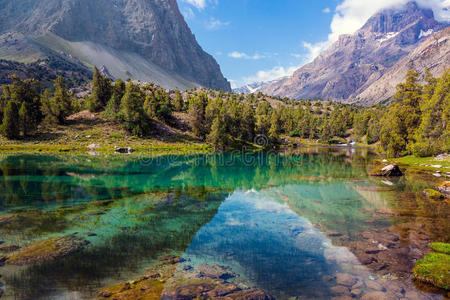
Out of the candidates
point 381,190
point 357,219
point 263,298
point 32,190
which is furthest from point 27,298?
point 381,190

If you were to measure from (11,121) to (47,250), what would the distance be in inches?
3607

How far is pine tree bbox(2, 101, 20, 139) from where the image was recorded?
273 feet

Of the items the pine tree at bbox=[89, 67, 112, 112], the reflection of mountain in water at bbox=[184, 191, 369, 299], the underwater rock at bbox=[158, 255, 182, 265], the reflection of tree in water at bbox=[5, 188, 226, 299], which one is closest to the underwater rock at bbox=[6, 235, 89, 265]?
the reflection of tree in water at bbox=[5, 188, 226, 299]

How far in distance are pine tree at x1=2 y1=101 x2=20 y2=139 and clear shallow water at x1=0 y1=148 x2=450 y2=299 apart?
2248 inches

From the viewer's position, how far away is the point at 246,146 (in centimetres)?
11775

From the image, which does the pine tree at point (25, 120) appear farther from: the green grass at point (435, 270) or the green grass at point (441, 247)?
the green grass at point (441, 247)

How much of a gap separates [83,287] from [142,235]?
698cm

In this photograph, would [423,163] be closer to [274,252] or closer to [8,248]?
[274,252]

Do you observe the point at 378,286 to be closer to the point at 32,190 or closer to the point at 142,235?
the point at 142,235

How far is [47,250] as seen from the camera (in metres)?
16.2

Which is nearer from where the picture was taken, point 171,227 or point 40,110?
point 171,227

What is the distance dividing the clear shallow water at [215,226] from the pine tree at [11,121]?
5709 cm

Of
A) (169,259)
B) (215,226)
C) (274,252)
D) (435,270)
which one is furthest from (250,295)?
(215,226)

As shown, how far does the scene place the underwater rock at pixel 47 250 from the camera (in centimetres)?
1497
